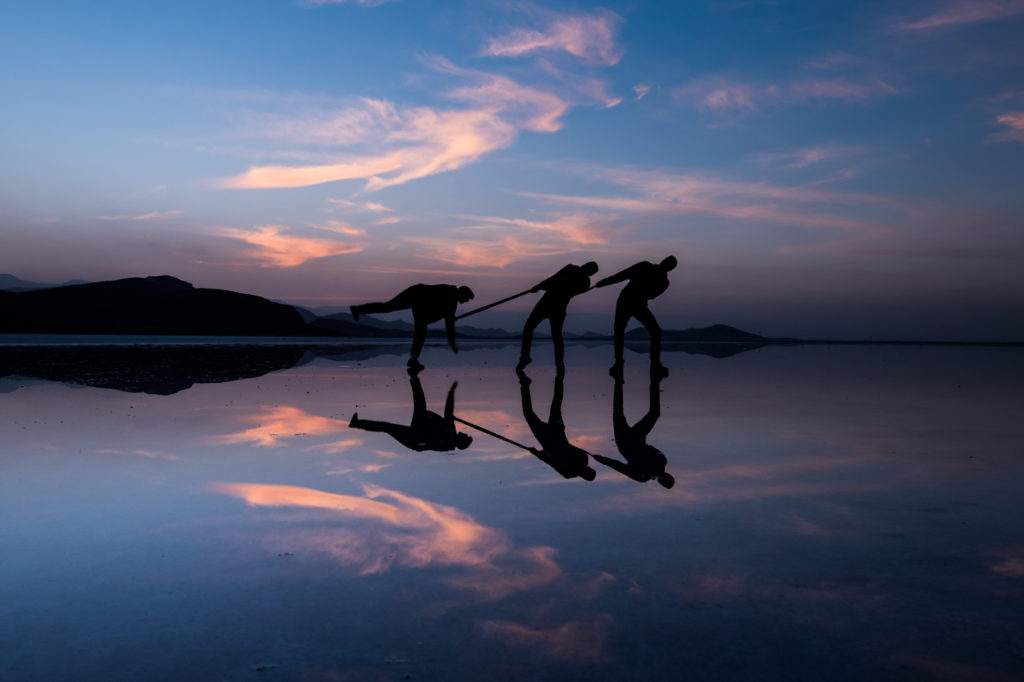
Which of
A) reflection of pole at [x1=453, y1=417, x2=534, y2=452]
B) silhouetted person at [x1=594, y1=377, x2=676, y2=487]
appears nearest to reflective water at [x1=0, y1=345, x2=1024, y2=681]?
silhouetted person at [x1=594, y1=377, x2=676, y2=487]

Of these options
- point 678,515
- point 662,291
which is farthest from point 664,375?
point 678,515

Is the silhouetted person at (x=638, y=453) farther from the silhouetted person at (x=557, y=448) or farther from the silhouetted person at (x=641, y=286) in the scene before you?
the silhouetted person at (x=641, y=286)

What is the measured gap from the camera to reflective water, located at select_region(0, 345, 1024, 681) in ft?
8.27

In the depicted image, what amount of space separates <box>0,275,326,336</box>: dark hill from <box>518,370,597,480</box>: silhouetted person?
129 m

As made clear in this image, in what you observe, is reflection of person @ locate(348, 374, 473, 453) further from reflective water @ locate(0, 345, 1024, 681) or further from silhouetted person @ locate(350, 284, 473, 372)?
silhouetted person @ locate(350, 284, 473, 372)

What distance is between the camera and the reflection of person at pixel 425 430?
7.09 metres

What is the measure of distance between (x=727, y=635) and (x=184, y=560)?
2.63m

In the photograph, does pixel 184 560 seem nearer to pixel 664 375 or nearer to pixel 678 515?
pixel 678 515

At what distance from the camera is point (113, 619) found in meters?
2.81

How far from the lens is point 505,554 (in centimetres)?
361

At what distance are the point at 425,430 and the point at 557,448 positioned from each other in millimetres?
1844

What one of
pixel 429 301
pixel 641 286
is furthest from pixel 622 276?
pixel 429 301

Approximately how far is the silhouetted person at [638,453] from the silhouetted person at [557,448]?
24 cm

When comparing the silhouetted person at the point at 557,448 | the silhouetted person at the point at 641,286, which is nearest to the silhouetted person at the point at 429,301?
the silhouetted person at the point at 641,286
